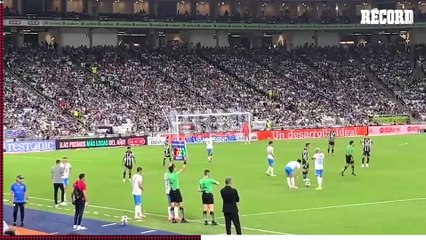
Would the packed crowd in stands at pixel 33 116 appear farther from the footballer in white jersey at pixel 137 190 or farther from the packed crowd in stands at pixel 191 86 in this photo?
the footballer in white jersey at pixel 137 190

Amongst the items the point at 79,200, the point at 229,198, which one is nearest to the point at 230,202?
the point at 229,198

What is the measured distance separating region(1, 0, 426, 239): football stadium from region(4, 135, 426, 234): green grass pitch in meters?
0.12

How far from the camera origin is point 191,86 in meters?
80.3

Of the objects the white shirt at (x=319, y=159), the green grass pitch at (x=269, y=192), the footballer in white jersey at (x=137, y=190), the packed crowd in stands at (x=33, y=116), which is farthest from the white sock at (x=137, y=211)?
the packed crowd in stands at (x=33, y=116)

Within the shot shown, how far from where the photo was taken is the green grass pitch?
74.6 feet

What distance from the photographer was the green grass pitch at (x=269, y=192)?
22.8 metres

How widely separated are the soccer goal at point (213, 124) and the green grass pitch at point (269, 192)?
566 inches

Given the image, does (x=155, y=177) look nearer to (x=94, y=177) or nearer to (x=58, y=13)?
(x=94, y=177)

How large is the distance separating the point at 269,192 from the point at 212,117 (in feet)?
135

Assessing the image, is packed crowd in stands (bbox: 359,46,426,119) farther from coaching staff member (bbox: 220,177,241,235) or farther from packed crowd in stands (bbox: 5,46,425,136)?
coaching staff member (bbox: 220,177,241,235)

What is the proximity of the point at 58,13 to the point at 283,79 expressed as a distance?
2865cm

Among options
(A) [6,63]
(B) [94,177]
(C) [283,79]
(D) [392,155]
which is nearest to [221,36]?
(C) [283,79]

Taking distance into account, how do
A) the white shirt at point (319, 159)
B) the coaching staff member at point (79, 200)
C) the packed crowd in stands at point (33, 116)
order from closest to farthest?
the coaching staff member at point (79, 200) → the white shirt at point (319, 159) → the packed crowd in stands at point (33, 116)

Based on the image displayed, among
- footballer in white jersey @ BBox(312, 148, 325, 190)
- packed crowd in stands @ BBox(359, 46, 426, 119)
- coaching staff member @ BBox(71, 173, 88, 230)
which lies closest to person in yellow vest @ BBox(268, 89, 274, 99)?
packed crowd in stands @ BBox(359, 46, 426, 119)
